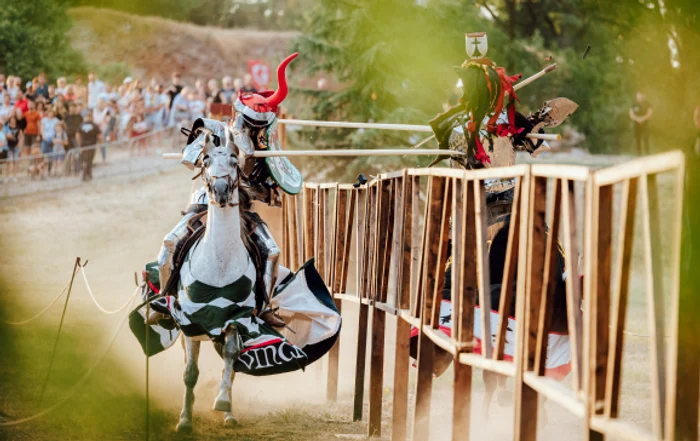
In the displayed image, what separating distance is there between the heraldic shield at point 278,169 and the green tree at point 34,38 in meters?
16.8

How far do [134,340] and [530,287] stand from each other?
9.18 metres

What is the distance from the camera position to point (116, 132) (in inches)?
897

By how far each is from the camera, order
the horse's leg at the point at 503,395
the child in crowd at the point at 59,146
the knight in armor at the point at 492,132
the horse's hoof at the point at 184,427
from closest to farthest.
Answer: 1. the knight in armor at the point at 492,132
2. the horse's hoof at the point at 184,427
3. the horse's leg at the point at 503,395
4. the child in crowd at the point at 59,146

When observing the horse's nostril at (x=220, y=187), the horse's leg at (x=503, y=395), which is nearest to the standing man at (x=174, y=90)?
the horse's leg at (x=503, y=395)

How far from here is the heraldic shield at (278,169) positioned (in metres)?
8.80

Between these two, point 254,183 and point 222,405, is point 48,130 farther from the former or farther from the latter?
point 222,405

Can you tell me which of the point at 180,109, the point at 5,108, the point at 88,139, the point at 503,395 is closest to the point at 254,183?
the point at 503,395

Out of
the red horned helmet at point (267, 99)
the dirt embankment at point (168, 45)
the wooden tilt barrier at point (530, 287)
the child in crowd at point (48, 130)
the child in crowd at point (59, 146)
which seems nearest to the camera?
the wooden tilt barrier at point (530, 287)

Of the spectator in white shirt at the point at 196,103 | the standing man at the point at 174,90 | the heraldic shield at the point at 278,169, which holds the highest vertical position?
the standing man at the point at 174,90

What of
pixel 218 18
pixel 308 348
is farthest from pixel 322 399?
pixel 218 18

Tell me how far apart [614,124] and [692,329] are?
22356 mm

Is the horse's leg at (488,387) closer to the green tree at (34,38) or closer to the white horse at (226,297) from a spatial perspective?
the white horse at (226,297)

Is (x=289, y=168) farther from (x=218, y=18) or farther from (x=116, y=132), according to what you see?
(x=218, y=18)

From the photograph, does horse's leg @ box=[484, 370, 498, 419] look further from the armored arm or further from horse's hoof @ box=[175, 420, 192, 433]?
horse's hoof @ box=[175, 420, 192, 433]
